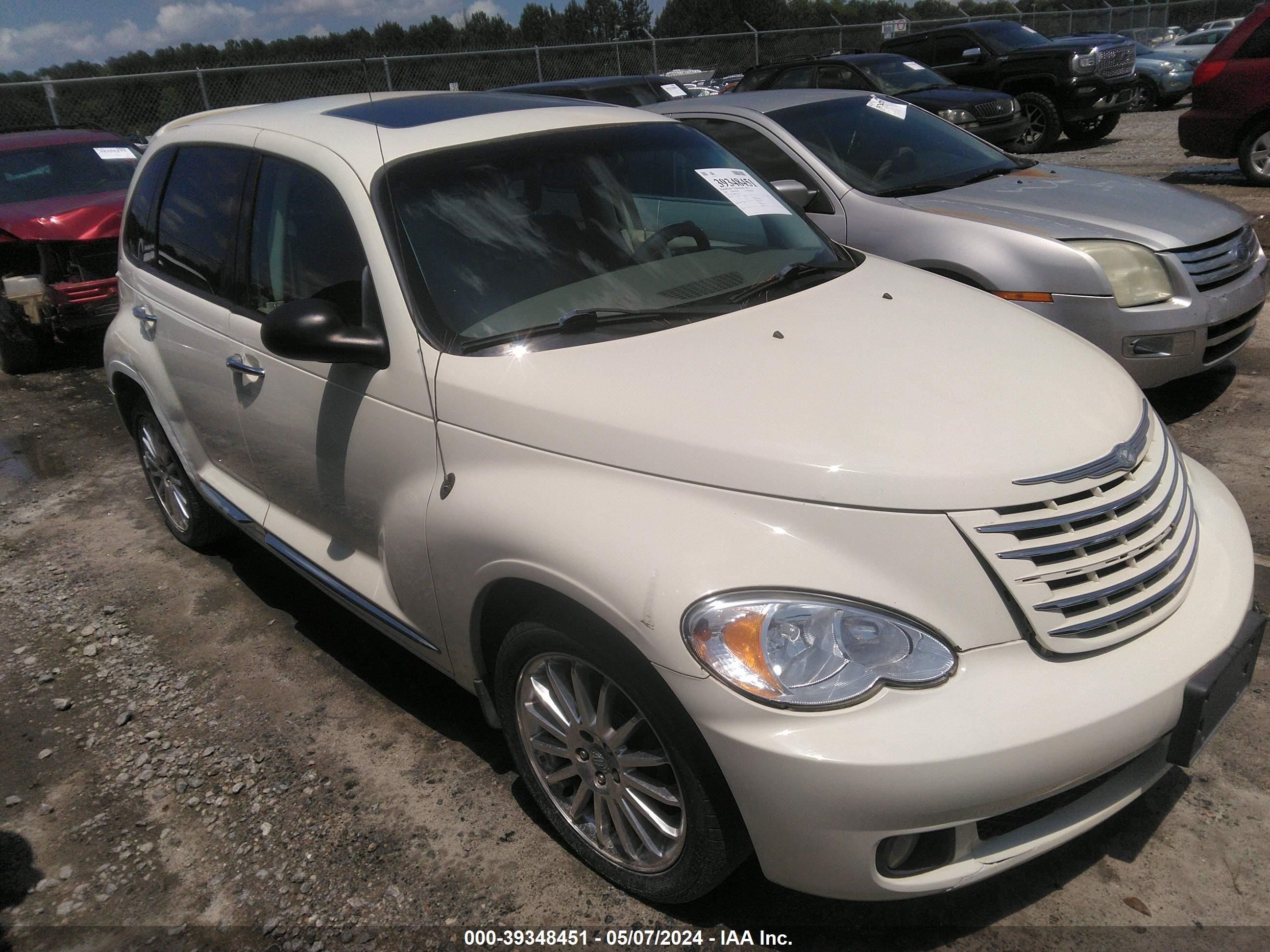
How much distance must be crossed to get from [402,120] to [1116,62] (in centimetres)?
1358

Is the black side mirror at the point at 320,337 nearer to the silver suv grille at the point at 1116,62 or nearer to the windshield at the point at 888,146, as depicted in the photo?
the windshield at the point at 888,146

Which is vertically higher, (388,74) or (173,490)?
(388,74)

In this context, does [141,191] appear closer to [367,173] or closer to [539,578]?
[367,173]

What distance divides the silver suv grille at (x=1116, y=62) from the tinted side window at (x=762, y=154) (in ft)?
33.6

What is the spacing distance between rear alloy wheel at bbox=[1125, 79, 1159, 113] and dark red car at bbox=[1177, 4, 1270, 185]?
353 inches

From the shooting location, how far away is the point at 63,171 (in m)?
8.58

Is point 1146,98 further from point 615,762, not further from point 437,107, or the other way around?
point 615,762

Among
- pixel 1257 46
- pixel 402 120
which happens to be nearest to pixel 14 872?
pixel 402 120

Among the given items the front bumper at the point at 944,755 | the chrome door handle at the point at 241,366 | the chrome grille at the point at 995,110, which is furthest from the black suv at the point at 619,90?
the front bumper at the point at 944,755

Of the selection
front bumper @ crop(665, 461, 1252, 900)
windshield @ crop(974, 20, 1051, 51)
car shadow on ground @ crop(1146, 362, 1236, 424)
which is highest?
windshield @ crop(974, 20, 1051, 51)

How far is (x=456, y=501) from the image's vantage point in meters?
2.37

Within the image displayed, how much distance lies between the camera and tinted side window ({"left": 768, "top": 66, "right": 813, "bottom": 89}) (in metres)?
11.5

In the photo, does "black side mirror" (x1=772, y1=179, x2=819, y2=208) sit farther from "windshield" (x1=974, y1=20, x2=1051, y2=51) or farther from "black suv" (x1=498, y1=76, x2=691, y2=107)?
"windshield" (x1=974, y1=20, x2=1051, y2=51)

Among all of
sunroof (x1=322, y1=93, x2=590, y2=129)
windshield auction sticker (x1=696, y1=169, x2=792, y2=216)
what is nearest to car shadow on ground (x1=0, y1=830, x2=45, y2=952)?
sunroof (x1=322, y1=93, x2=590, y2=129)
